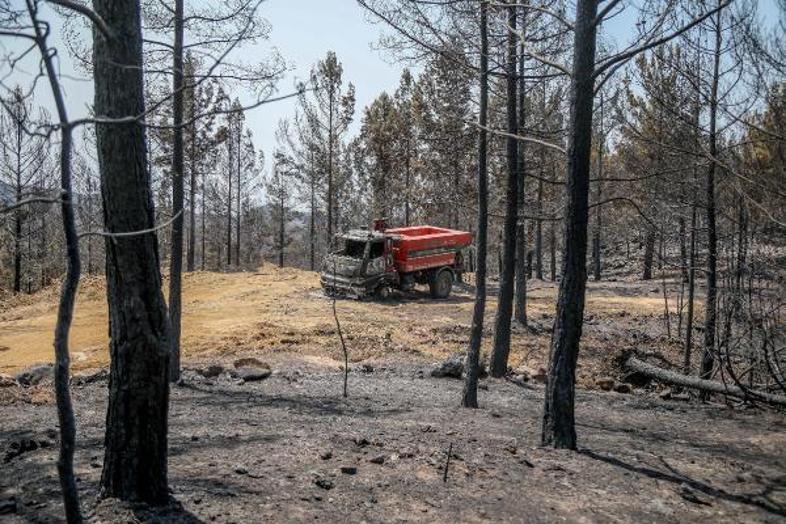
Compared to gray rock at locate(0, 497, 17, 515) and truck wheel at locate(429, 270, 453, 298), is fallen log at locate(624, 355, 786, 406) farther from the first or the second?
truck wheel at locate(429, 270, 453, 298)

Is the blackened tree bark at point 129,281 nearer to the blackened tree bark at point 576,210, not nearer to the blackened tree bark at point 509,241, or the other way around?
the blackened tree bark at point 576,210

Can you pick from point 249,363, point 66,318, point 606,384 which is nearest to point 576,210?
point 66,318

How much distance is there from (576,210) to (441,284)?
15.9 metres

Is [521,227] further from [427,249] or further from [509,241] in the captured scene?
[427,249]

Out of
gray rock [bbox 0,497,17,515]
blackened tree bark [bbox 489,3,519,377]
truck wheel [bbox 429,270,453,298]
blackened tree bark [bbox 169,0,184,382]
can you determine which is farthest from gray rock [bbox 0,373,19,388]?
truck wheel [bbox 429,270,453,298]

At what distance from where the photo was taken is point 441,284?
71.4 feet

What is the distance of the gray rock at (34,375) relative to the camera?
1036 centimetres

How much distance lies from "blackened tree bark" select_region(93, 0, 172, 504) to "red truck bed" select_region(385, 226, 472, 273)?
16.5 metres

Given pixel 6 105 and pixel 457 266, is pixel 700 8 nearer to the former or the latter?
pixel 6 105

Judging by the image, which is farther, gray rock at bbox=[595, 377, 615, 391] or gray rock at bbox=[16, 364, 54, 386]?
gray rock at bbox=[595, 377, 615, 391]

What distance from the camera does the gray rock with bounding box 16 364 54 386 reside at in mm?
10359

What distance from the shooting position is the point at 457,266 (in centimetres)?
2309

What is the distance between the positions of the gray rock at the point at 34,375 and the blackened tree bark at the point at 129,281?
7574 millimetres

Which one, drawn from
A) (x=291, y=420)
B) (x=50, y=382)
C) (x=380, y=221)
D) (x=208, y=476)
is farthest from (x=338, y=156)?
(x=208, y=476)
